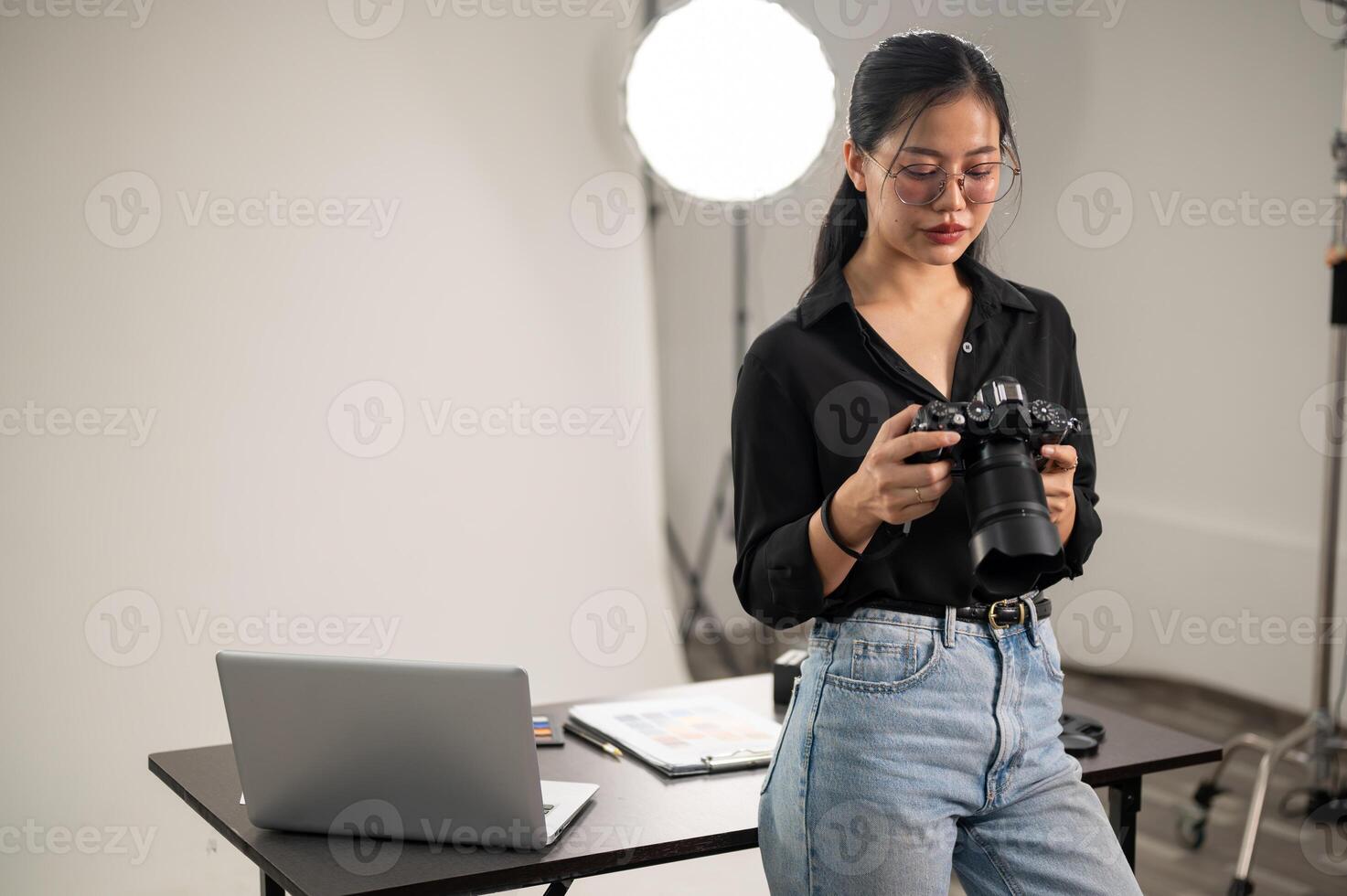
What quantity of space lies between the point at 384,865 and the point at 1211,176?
3.55m

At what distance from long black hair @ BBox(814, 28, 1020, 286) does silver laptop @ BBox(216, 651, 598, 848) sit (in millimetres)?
646

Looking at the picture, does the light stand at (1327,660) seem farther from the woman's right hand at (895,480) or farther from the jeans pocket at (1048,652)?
the woman's right hand at (895,480)

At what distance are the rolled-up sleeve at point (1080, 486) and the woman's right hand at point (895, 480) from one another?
20 cm

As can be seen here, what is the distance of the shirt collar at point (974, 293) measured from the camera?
1320 mm

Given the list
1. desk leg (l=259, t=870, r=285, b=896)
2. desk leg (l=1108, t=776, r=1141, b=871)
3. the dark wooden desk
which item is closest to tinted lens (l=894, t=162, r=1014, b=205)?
the dark wooden desk

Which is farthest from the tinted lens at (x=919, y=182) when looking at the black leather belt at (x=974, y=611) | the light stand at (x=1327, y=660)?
the light stand at (x=1327, y=660)

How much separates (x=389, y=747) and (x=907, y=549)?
56cm

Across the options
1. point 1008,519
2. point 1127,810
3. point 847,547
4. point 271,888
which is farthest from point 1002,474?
point 271,888

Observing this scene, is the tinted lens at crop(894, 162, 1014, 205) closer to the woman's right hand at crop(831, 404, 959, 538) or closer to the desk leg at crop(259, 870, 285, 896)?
the woman's right hand at crop(831, 404, 959, 538)

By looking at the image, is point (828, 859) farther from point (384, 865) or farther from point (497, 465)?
point (497, 465)

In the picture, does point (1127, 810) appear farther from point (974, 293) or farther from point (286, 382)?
point (286, 382)

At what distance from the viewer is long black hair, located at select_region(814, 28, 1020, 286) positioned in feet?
4.19

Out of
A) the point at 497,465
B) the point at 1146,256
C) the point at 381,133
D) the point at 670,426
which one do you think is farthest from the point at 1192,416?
the point at 381,133

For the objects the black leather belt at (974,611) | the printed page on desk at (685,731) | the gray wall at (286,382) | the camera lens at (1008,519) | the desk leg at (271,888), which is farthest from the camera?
the gray wall at (286,382)
